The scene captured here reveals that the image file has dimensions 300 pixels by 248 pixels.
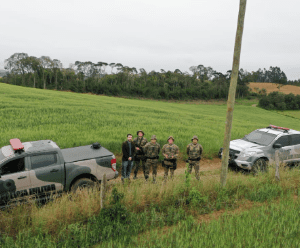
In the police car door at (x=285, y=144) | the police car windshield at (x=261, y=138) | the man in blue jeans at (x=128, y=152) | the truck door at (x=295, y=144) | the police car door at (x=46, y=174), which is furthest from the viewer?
the truck door at (x=295, y=144)

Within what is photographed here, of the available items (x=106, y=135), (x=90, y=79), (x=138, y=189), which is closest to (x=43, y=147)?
(x=138, y=189)

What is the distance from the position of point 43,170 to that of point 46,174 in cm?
15

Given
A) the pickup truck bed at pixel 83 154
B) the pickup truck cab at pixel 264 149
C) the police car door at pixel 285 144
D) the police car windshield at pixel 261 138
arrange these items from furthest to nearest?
the police car windshield at pixel 261 138 < the police car door at pixel 285 144 < the pickup truck cab at pixel 264 149 < the pickup truck bed at pixel 83 154

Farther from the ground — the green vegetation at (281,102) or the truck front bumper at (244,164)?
the green vegetation at (281,102)

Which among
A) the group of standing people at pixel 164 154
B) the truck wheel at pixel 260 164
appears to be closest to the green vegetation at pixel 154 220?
the group of standing people at pixel 164 154

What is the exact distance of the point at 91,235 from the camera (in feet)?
14.0

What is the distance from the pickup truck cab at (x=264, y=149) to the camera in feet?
30.3

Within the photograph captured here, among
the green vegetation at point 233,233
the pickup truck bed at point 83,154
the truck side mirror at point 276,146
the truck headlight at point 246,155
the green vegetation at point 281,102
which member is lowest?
the green vegetation at point 233,233

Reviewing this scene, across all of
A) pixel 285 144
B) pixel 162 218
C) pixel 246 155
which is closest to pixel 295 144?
pixel 285 144

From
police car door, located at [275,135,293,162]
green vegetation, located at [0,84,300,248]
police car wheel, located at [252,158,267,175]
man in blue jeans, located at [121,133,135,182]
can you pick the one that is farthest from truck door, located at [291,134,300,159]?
man in blue jeans, located at [121,133,135,182]

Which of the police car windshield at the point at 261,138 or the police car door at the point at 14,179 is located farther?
the police car windshield at the point at 261,138

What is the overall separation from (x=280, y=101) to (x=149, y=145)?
81407mm

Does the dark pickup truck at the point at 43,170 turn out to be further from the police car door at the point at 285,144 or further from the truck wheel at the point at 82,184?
the police car door at the point at 285,144

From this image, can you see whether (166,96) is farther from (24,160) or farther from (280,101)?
(24,160)
